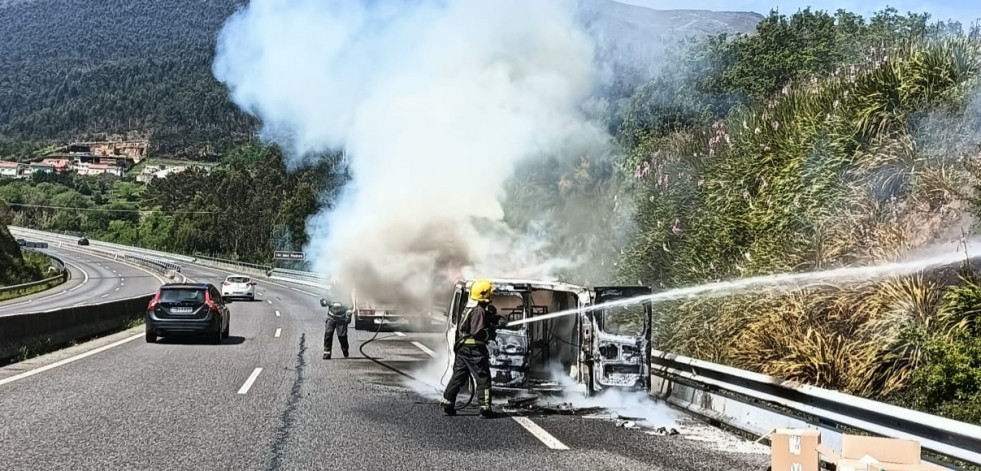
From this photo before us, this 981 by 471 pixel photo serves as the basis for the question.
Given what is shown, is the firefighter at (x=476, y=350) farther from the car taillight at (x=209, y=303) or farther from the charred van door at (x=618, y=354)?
the car taillight at (x=209, y=303)

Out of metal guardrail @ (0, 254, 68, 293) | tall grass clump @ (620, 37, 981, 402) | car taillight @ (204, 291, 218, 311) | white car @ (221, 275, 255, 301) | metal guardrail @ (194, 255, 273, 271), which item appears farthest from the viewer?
metal guardrail @ (194, 255, 273, 271)

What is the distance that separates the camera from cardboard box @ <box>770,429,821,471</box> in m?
6.59

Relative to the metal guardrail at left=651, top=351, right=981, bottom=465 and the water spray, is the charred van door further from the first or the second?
the metal guardrail at left=651, top=351, right=981, bottom=465

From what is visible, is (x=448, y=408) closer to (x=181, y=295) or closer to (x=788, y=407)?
(x=788, y=407)

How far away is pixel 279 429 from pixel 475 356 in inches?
92.1

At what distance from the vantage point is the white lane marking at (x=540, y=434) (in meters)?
8.44

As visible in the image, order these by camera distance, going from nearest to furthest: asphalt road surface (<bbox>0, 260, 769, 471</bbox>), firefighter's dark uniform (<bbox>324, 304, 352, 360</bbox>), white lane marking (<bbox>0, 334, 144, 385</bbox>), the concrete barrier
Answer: asphalt road surface (<bbox>0, 260, 769, 471</bbox>) → white lane marking (<bbox>0, 334, 144, 385</bbox>) → the concrete barrier → firefighter's dark uniform (<bbox>324, 304, 352, 360</bbox>)

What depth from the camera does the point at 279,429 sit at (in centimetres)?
893

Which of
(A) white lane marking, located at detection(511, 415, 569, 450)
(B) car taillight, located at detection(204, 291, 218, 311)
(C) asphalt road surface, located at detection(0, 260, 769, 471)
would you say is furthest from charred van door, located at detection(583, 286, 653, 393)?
(B) car taillight, located at detection(204, 291, 218, 311)

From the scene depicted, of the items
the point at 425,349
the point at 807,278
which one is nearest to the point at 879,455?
the point at 807,278

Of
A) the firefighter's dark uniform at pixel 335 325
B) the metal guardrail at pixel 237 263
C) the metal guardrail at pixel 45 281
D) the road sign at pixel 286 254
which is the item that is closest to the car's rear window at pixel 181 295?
the firefighter's dark uniform at pixel 335 325

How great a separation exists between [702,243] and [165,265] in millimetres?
73315

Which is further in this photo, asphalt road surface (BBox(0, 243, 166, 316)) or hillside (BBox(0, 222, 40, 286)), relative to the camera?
hillside (BBox(0, 222, 40, 286))

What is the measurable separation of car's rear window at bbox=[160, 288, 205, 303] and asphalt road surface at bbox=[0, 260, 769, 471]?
4.37m
